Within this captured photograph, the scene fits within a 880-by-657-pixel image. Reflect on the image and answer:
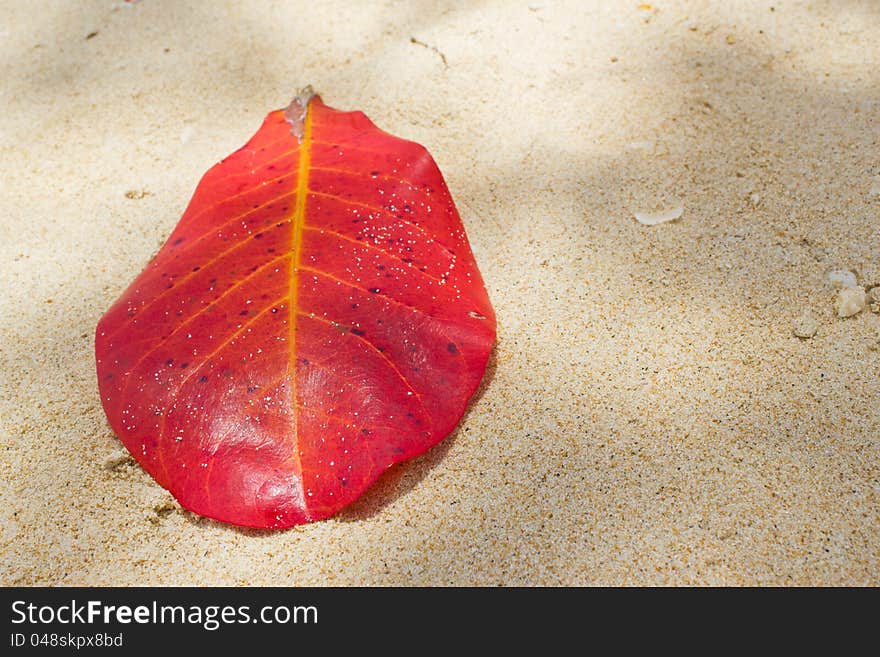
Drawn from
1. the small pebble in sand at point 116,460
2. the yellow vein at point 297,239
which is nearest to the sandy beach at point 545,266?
the small pebble in sand at point 116,460

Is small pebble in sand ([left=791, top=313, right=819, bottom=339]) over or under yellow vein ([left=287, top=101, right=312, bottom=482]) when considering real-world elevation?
under

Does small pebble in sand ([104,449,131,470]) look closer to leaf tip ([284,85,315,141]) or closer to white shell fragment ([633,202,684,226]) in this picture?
leaf tip ([284,85,315,141])

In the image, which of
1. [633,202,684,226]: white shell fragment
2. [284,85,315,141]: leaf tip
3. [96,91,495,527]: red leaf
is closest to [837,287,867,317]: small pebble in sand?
[633,202,684,226]: white shell fragment

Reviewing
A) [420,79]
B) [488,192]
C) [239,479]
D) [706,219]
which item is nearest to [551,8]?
[420,79]

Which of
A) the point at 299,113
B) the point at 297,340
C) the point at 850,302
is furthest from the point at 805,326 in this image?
the point at 299,113

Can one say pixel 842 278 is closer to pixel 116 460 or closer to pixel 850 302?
pixel 850 302

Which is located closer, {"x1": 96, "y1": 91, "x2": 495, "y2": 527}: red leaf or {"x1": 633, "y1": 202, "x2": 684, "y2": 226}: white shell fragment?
{"x1": 96, "y1": 91, "x2": 495, "y2": 527}: red leaf

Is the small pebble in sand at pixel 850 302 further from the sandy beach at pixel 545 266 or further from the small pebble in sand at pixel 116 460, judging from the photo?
the small pebble in sand at pixel 116 460
